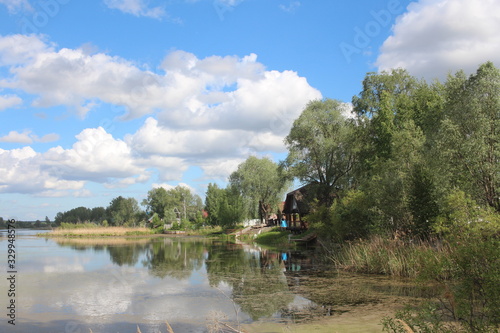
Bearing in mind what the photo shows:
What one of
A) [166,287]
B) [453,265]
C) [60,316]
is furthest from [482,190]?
[60,316]

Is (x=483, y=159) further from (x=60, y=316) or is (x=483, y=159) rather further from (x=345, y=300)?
(x=60, y=316)

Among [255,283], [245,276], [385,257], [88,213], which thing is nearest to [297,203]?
[245,276]

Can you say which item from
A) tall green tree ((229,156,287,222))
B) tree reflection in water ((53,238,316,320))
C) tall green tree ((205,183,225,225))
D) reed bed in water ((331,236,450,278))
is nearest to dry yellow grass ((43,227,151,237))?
tall green tree ((205,183,225,225))

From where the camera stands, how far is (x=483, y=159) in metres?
16.4

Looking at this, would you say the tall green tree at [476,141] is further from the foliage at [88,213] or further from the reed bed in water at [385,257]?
the foliage at [88,213]

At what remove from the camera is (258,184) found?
204 ft

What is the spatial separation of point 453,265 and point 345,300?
232 inches

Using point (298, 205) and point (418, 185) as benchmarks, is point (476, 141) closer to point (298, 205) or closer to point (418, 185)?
point (418, 185)

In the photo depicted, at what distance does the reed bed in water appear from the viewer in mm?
15820

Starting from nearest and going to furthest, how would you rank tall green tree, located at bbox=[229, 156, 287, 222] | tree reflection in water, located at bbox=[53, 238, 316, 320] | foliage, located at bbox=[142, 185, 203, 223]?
tree reflection in water, located at bbox=[53, 238, 316, 320], tall green tree, located at bbox=[229, 156, 287, 222], foliage, located at bbox=[142, 185, 203, 223]

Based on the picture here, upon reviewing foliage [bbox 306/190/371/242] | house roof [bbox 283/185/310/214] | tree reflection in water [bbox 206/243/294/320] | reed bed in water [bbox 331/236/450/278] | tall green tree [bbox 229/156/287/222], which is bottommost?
tree reflection in water [bbox 206/243/294/320]

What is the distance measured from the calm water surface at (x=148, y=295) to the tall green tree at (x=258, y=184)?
38.3 meters

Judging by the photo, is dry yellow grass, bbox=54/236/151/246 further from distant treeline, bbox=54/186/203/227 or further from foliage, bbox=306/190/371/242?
distant treeline, bbox=54/186/203/227

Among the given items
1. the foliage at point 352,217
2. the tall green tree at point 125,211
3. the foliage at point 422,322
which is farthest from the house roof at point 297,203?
the tall green tree at point 125,211
